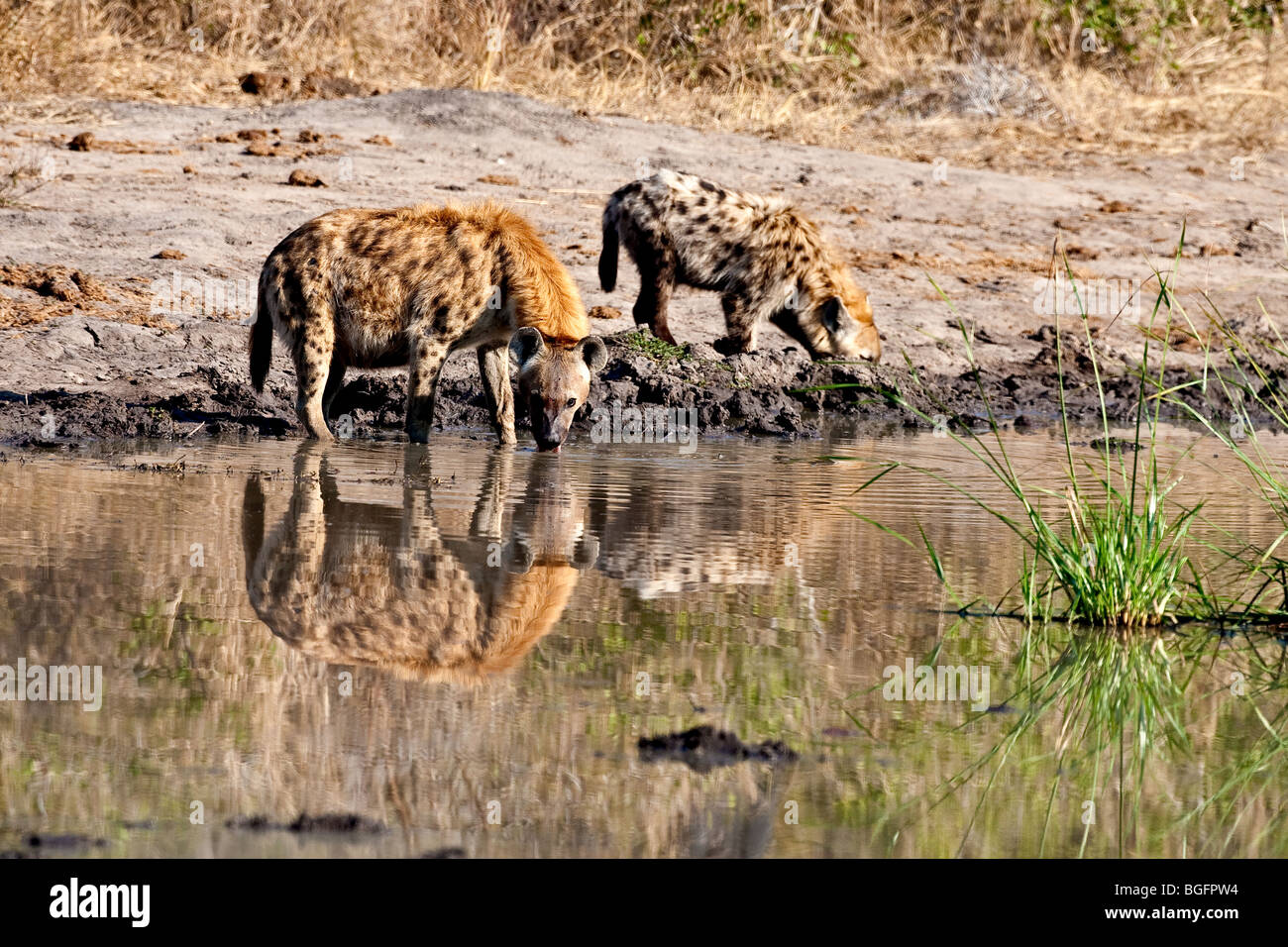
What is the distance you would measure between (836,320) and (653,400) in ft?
4.95

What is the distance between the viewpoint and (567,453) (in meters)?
7.70

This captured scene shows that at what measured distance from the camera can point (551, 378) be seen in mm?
7512

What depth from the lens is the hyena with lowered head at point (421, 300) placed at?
7.64 m

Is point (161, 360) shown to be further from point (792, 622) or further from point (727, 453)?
point (792, 622)

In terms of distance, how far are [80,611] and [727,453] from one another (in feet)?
13.9

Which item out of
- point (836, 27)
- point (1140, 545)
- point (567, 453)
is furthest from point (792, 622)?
point (836, 27)

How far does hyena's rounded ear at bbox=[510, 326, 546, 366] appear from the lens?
295 inches

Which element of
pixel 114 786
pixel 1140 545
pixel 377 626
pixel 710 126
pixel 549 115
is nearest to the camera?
pixel 114 786

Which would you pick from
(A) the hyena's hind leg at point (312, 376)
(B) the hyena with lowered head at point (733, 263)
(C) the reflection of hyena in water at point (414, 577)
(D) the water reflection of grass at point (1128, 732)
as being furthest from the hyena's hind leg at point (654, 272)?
(D) the water reflection of grass at point (1128, 732)

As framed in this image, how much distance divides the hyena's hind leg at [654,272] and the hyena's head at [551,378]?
2.30 m

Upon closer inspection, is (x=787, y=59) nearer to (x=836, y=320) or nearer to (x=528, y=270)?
(x=836, y=320)

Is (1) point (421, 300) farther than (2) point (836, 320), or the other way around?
(2) point (836, 320)

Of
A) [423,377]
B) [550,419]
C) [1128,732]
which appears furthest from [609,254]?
[1128,732]

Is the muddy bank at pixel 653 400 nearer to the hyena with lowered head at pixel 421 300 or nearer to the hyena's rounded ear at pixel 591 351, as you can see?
the hyena with lowered head at pixel 421 300
